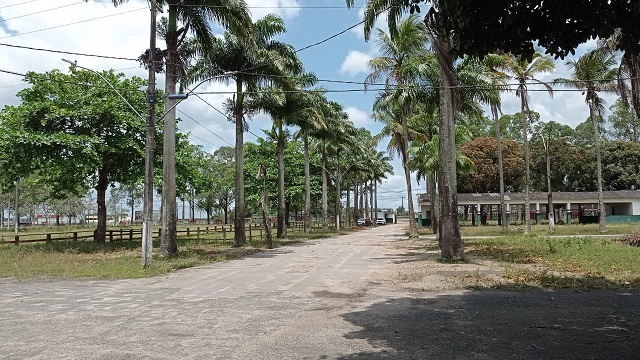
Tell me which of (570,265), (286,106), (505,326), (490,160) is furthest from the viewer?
(490,160)

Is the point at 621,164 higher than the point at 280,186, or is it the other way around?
the point at 621,164

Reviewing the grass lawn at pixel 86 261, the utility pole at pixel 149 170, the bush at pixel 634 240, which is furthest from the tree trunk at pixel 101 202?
the bush at pixel 634 240

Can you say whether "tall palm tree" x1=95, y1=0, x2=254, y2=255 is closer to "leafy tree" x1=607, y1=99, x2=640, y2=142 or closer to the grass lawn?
the grass lawn

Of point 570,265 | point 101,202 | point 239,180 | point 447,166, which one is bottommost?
point 570,265

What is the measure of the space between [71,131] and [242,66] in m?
9.17

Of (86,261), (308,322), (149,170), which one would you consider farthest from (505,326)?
(86,261)

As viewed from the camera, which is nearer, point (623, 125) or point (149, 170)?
point (149, 170)

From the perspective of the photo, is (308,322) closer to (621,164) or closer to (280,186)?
(280,186)

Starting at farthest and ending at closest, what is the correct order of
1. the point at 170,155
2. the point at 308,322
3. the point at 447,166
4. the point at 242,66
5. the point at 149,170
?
the point at 242,66 → the point at 170,155 → the point at 447,166 → the point at 149,170 → the point at 308,322

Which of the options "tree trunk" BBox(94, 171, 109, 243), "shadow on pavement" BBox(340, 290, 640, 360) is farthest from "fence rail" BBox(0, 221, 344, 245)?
"shadow on pavement" BBox(340, 290, 640, 360)

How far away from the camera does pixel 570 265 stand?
1499cm

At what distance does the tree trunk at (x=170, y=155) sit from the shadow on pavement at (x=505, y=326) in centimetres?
1223

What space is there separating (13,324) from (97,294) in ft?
11.0

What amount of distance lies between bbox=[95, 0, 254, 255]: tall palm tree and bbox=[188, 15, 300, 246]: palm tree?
3.51 metres
